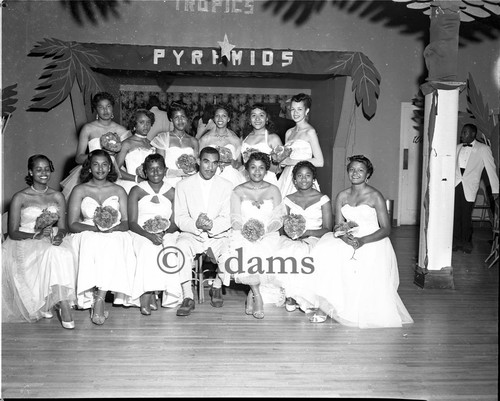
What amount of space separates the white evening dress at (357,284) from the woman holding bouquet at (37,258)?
6.77ft

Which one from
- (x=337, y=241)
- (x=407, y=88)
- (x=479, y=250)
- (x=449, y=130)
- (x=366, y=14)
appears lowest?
(x=479, y=250)

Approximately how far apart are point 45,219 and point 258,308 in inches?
75.8

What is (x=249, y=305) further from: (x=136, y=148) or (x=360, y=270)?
(x=136, y=148)

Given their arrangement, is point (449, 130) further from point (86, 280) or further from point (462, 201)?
point (86, 280)

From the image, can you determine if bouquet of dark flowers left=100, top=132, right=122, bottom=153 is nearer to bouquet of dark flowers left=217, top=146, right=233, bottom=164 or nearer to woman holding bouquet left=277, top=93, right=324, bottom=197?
bouquet of dark flowers left=217, top=146, right=233, bottom=164

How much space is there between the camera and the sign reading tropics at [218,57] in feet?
30.5

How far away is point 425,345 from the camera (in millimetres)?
4684

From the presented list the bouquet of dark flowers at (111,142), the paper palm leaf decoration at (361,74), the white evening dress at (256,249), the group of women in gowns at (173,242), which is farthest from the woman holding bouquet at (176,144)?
the paper palm leaf decoration at (361,74)

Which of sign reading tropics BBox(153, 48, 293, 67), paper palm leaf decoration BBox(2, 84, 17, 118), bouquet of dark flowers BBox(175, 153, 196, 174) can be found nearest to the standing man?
sign reading tropics BBox(153, 48, 293, 67)

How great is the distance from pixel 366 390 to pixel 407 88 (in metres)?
7.93

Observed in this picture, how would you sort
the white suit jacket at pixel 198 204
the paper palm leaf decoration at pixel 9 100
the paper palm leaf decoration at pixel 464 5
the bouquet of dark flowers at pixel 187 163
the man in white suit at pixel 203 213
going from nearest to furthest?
1. the man in white suit at pixel 203 213
2. the white suit jacket at pixel 198 204
3. the paper palm leaf decoration at pixel 464 5
4. the bouquet of dark flowers at pixel 187 163
5. the paper palm leaf decoration at pixel 9 100

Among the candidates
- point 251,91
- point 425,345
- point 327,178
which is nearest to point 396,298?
point 425,345

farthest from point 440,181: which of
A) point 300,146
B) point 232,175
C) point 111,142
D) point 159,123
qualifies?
point 159,123

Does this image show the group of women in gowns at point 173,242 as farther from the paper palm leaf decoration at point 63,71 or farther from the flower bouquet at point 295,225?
the paper palm leaf decoration at point 63,71
